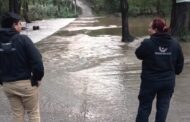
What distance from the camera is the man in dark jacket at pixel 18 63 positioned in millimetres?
6207

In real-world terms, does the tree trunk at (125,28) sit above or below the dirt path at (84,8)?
above

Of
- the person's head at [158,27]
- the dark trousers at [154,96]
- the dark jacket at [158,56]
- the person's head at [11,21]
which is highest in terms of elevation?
the person's head at [11,21]

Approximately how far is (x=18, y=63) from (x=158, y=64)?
6.09 feet

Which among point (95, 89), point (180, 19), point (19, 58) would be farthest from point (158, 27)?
point (180, 19)

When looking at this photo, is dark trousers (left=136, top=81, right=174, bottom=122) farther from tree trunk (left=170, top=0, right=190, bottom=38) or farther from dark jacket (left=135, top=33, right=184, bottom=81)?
tree trunk (left=170, top=0, right=190, bottom=38)

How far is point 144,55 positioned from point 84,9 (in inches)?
2608

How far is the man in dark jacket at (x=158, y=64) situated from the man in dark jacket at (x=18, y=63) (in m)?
1.43

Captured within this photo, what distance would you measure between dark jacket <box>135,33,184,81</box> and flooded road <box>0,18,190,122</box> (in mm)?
1696

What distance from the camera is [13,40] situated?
6.22 m

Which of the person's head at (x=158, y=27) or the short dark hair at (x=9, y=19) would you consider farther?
the person's head at (x=158, y=27)

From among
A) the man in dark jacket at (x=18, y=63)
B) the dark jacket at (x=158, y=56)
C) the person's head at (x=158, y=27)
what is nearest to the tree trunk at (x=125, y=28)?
the dark jacket at (x=158, y=56)

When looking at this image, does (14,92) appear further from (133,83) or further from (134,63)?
(134,63)

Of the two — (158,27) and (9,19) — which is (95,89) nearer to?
(158,27)

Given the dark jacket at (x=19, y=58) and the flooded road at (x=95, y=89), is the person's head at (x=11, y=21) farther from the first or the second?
the flooded road at (x=95, y=89)
